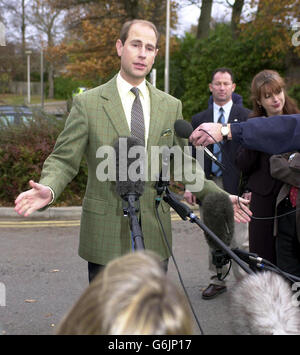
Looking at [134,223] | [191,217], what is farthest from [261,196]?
[134,223]

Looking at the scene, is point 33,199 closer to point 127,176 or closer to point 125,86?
point 127,176

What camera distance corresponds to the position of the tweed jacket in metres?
3.21

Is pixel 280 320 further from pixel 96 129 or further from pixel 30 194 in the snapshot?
pixel 96 129

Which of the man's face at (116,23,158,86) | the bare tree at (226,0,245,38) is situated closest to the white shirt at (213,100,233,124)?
the man's face at (116,23,158,86)

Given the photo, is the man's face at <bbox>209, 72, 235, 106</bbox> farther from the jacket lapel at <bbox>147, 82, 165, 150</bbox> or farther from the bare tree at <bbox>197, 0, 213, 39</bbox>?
the bare tree at <bbox>197, 0, 213, 39</bbox>

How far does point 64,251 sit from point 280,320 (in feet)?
16.8

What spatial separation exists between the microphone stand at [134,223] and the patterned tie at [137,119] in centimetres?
65

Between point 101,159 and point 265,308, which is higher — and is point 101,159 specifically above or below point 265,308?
above

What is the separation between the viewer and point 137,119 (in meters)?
2.81

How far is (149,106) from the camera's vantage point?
2.89 metres

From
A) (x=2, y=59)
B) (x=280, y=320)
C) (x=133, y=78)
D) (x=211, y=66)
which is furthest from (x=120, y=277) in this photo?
(x=2, y=59)

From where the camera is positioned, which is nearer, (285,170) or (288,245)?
(285,170)

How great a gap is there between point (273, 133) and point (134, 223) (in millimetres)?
864

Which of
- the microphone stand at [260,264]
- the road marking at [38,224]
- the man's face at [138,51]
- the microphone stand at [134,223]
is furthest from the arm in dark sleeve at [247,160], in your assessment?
the road marking at [38,224]
